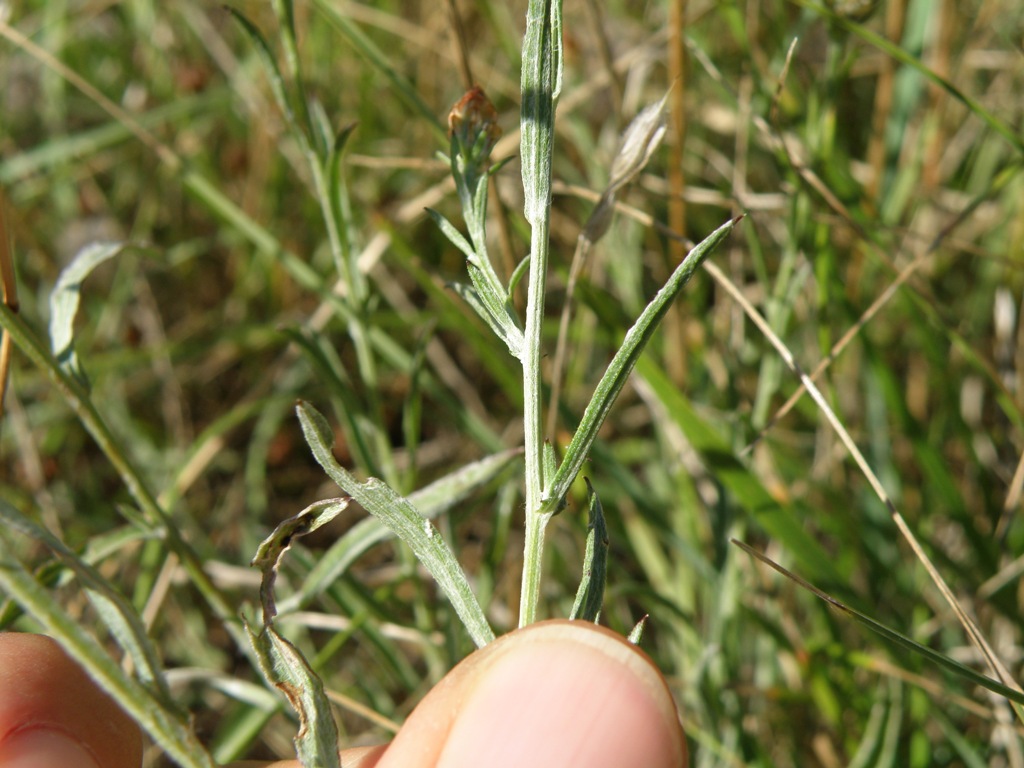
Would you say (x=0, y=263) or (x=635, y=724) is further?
(x=0, y=263)

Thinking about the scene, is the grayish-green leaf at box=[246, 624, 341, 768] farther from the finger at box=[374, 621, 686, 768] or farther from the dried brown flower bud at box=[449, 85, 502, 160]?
the dried brown flower bud at box=[449, 85, 502, 160]

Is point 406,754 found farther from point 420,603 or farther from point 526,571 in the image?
point 420,603

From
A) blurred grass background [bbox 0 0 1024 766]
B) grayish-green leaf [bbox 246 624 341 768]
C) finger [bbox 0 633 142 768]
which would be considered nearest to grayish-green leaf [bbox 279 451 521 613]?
blurred grass background [bbox 0 0 1024 766]

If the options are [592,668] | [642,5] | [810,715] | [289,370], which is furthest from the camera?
[642,5]

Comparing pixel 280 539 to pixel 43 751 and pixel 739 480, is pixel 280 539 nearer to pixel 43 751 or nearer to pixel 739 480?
pixel 43 751

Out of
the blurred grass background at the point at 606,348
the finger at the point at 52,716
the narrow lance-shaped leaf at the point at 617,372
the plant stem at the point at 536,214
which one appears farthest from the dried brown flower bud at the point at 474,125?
the finger at the point at 52,716

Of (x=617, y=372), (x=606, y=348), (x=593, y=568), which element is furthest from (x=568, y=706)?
(x=606, y=348)

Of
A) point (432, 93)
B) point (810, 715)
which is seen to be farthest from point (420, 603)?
point (432, 93)
